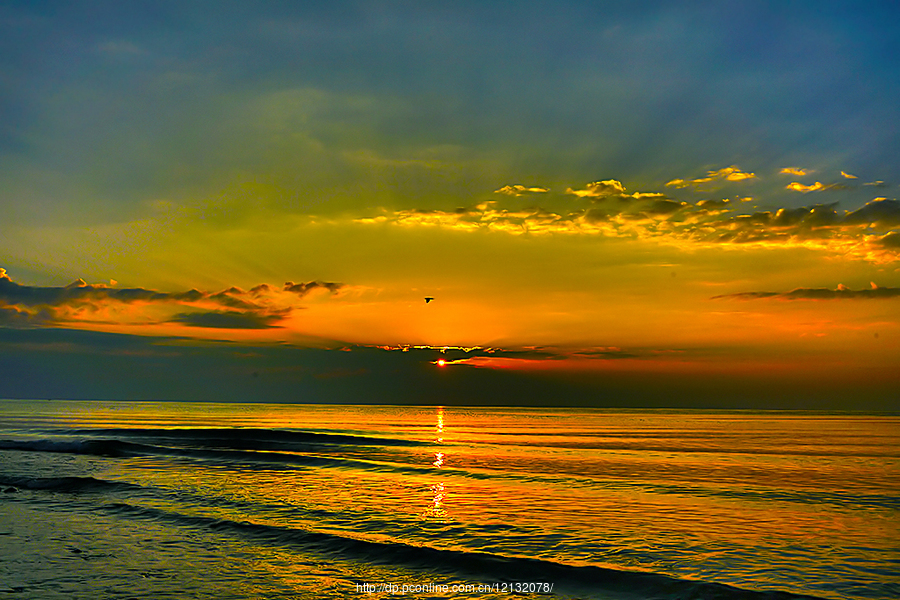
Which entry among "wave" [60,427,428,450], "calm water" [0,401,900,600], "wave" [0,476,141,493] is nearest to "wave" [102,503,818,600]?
"calm water" [0,401,900,600]

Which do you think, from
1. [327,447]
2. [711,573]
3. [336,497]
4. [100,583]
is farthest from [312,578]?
[327,447]

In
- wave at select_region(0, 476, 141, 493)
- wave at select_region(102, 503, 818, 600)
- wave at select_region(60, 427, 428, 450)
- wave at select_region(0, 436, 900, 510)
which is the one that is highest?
wave at select_region(102, 503, 818, 600)

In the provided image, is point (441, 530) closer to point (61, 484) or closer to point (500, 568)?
point (500, 568)

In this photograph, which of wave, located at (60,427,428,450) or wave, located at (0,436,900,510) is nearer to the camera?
wave, located at (0,436,900,510)

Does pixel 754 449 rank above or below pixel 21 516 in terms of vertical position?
below

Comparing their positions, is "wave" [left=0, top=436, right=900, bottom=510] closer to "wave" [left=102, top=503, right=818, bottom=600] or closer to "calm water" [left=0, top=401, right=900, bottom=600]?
"calm water" [left=0, top=401, right=900, bottom=600]

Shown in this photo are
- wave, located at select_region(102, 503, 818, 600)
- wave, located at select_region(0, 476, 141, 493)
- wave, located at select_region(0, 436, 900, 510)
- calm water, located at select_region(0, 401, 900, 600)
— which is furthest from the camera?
wave, located at select_region(0, 436, 900, 510)

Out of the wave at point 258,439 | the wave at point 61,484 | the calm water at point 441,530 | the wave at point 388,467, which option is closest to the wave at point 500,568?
the calm water at point 441,530

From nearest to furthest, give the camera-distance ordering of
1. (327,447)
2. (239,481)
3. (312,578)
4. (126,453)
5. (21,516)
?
1. (312,578)
2. (21,516)
3. (239,481)
4. (126,453)
5. (327,447)

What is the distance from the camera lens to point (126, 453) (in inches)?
1780

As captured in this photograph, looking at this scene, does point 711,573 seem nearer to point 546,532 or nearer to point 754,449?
point 546,532

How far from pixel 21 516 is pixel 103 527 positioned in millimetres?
4229

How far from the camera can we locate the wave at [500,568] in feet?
46.3

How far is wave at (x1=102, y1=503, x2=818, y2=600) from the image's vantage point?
14.1m
